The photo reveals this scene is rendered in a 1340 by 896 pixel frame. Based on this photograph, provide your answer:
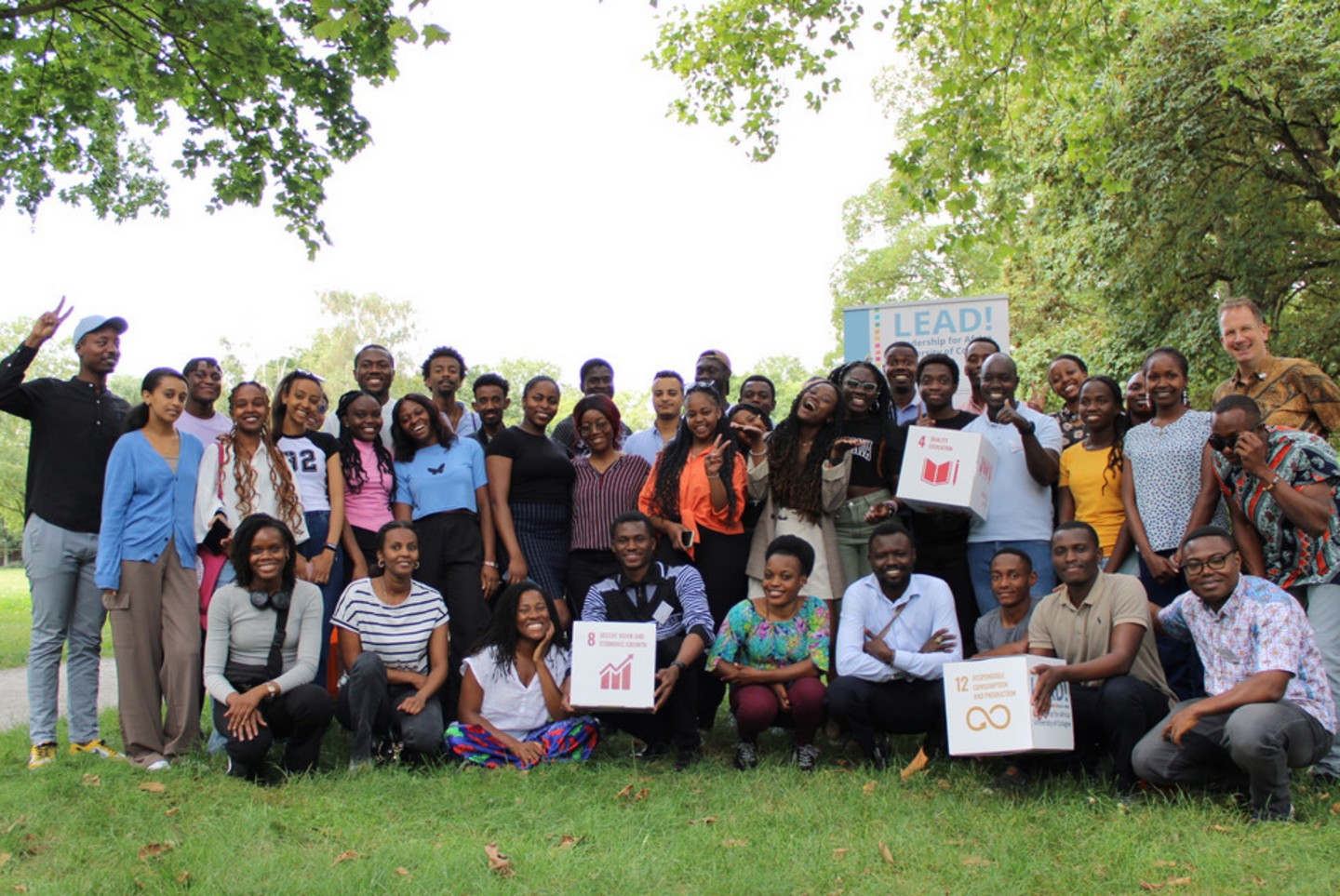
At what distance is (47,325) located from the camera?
6.52 meters

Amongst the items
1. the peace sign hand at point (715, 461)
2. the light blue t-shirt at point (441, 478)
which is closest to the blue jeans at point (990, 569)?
the peace sign hand at point (715, 461)

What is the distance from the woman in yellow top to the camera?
21.1 feet

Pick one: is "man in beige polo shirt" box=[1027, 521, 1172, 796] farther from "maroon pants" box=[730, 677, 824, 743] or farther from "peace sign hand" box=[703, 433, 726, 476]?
"peace sign hand" box=[703, 433, 726, 476]

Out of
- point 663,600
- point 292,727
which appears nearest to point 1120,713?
point 663,600

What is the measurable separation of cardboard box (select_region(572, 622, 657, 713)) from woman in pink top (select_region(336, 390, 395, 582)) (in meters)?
1.60

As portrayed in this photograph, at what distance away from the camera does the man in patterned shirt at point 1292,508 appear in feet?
18.1

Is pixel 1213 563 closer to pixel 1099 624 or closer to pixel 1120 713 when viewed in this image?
pixel 1099 624

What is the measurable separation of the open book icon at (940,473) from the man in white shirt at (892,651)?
1.10ft

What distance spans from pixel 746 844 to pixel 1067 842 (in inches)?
53.6

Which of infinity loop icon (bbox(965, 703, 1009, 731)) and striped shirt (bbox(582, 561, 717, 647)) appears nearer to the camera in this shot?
infinity loop icon (bbox(965, 703, 1009, 731))

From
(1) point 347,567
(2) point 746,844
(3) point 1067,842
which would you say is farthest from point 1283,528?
(1) point 347,567

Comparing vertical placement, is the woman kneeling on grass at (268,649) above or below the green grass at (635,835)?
above

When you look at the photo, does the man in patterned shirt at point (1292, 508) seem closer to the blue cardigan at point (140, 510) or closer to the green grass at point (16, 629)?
the blue cardigan at point (140, 510)

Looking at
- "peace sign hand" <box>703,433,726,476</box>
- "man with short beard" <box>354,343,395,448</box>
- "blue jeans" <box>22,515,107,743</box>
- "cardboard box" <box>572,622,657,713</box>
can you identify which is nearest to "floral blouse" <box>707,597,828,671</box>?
"cardboard box" <box>572,622,657,713</box>
